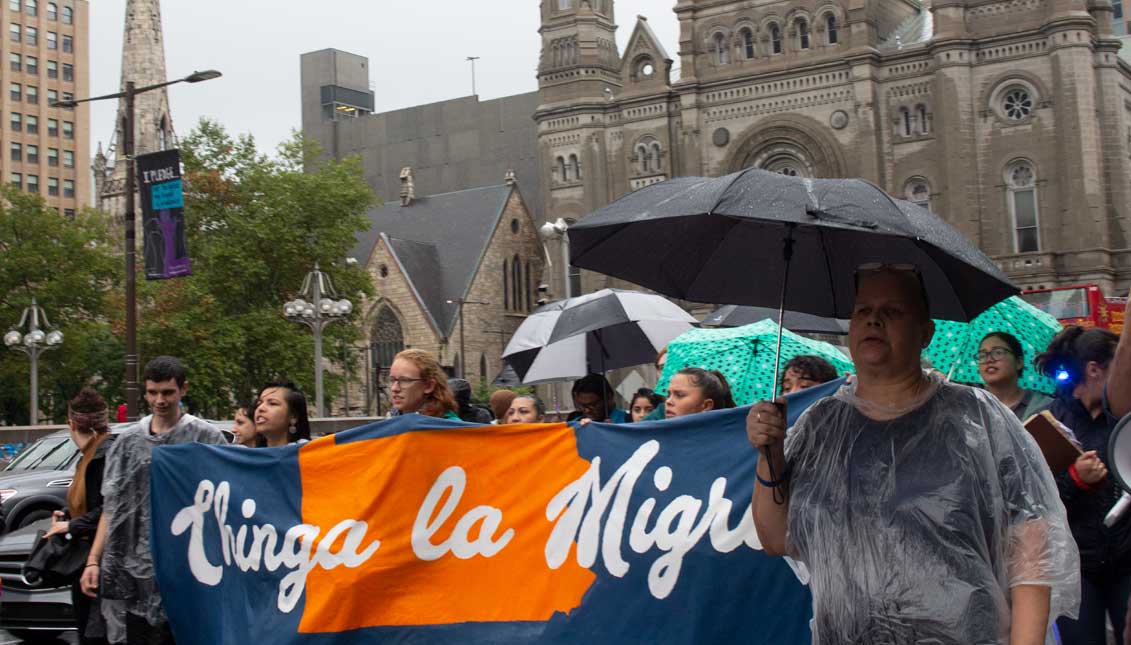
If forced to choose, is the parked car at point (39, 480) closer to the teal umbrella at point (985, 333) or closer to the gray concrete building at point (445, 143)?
the teal umbrella at point (985, 333)

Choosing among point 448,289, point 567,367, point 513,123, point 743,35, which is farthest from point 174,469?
point 513,123

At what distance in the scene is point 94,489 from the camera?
24.0 ft

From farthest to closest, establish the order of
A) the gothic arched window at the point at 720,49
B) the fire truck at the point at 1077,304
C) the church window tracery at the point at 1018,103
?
the gothic arched window at the point at 720,49 → the church window tracery at the point at 1018,103 → the fire truck at the point at 1077,304

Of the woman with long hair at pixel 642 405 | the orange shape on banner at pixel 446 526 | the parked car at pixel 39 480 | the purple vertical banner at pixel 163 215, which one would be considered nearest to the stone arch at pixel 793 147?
the purple vertical banner at pixel 163 215

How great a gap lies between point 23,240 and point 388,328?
1947cm

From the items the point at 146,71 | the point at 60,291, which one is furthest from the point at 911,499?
the point at 146,71

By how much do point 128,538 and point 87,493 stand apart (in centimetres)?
46

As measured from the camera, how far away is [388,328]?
67750mm

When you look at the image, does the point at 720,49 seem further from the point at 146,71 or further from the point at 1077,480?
the point at 1077,480

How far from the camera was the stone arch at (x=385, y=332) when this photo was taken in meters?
67.2

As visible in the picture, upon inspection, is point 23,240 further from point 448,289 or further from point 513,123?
point 513,123

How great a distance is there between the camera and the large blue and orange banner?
19.5ft

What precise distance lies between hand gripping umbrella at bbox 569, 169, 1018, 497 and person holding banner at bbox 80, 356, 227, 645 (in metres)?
3.01

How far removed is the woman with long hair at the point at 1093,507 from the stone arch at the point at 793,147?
48.1m
